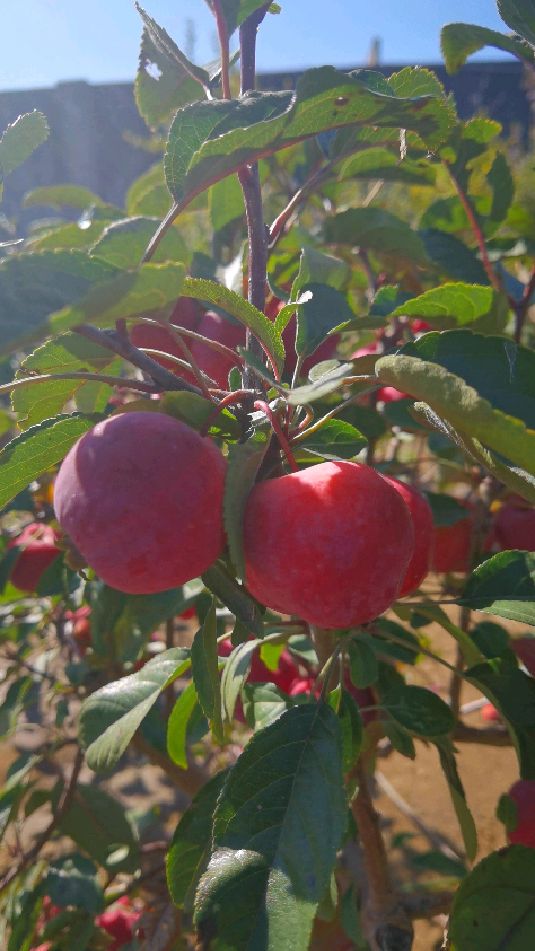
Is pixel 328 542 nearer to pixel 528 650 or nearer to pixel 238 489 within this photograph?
pixel 238 489

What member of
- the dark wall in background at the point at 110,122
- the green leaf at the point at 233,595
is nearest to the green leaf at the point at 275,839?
the green leaf at the point at 233,595

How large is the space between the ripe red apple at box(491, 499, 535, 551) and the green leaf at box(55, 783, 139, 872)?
91 centimetres

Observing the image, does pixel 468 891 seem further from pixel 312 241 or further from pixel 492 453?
pixel 312 241

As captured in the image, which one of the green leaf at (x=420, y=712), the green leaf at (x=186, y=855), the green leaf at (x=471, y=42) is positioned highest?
the green leaf at (x=471, y=42)

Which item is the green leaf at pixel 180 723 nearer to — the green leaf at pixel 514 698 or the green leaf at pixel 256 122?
the green leaf at pixel 514 698

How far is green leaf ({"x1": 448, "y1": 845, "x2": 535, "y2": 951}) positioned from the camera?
2.00 ft

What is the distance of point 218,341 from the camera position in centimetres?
88

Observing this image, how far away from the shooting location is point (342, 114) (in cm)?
59

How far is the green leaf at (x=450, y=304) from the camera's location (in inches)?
24.1

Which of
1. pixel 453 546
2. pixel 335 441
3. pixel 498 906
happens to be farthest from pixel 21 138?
pixel 453 546

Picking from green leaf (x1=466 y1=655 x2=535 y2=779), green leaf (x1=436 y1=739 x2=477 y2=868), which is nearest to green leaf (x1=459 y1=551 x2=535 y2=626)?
green leaf (x1=466 y1=655 x2=535 y2=779)

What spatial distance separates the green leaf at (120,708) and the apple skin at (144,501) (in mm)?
385

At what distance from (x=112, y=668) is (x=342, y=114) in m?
1.12

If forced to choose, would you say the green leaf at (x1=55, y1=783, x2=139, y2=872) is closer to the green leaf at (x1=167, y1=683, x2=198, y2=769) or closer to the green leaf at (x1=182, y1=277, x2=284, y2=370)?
the green leaf at (x1=167, y1=683, x2=198, y2=769)
